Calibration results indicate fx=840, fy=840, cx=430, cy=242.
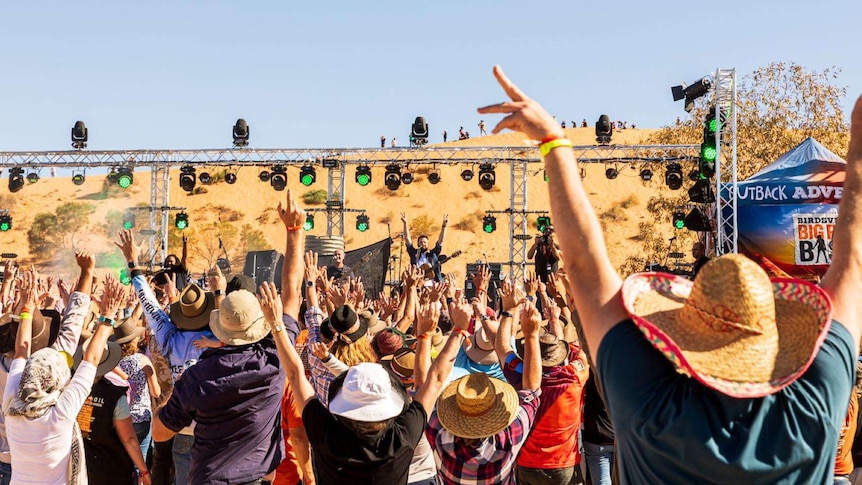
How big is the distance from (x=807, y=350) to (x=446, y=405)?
2.44 metres

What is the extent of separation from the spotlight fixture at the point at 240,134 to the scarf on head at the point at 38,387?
1961 cm

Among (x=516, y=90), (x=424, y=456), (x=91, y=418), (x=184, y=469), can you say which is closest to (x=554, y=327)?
(x=424, y=456)

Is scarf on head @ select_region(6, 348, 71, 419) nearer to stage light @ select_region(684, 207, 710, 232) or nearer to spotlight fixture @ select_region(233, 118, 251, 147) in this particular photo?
stage light @ select_region(684, 207, 710, 232)

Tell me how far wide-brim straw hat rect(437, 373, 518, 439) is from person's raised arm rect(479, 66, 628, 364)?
1943mm

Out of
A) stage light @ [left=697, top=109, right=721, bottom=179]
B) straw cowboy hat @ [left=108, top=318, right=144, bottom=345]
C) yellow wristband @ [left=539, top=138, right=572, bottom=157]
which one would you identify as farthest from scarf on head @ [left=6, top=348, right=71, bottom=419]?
stage light @ [left=697, top=109, right=721, bottom=179]

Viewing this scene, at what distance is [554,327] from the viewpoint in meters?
5.95

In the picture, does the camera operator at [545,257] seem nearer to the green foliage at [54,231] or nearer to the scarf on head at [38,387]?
the scarf on head at [38,387]

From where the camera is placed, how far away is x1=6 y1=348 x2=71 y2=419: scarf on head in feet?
13.7

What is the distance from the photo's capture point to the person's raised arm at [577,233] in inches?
81.4

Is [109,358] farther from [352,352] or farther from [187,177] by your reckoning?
[187,177]

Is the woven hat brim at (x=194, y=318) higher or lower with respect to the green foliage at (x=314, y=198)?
lower

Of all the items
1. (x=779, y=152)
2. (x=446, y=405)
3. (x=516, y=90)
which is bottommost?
(x=446, y=405)

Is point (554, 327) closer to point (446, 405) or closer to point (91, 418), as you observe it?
point (446, 405)

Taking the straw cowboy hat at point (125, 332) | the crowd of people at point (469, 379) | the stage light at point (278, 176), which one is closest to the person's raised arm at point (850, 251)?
the crowd of people at point (469, 379)
